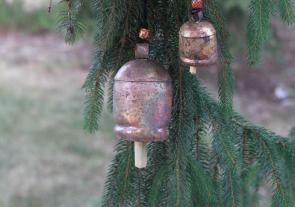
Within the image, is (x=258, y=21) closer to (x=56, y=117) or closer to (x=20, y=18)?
(x=56, y=117)

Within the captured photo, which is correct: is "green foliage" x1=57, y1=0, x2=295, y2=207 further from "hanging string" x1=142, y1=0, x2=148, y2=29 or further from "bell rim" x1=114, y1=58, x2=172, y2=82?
"bell rim" x1=114, y1=58, x2=172, y2=82

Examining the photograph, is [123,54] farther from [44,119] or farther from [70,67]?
[70,67]

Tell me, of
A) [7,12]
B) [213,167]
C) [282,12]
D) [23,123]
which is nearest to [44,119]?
[23,123]

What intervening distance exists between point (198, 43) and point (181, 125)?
0.30m

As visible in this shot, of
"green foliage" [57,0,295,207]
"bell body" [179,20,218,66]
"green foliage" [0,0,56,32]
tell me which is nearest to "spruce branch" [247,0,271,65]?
"green foliage" [57,0,295,207]

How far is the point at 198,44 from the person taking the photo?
1.06 m

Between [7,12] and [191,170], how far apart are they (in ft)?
30.5

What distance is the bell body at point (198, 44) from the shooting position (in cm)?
106

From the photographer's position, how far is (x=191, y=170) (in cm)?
139

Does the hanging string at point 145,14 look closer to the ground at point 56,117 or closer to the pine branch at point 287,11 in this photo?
the pine branch at point 287,11

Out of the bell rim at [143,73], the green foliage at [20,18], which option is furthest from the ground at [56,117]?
the bell rim at [143,73]

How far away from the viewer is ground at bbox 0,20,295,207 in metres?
4.89

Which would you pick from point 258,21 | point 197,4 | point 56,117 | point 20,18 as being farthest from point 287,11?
point 20,18

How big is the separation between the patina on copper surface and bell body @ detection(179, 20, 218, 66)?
8cm
